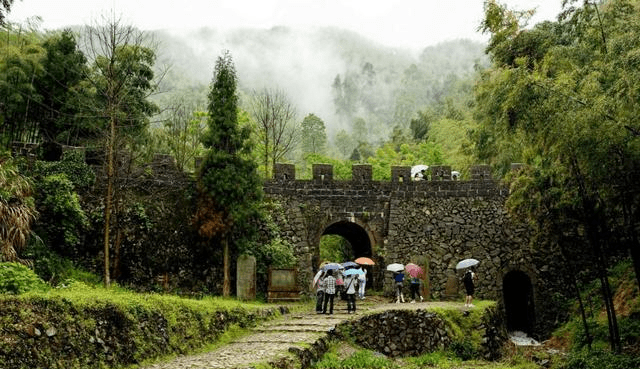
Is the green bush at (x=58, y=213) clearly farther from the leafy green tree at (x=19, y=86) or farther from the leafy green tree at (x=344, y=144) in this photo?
the leafy green tree at (x=344, y=144)

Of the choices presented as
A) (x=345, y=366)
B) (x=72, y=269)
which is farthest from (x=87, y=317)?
(x=72, y=269)

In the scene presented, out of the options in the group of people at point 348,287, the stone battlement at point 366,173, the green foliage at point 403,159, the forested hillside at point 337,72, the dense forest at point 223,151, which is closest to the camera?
the dense forest at point 223,151

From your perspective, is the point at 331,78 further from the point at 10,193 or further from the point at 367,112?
the point at 10,193

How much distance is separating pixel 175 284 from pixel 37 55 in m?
9.94

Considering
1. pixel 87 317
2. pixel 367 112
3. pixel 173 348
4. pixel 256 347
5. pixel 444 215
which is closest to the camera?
pixel 87 317

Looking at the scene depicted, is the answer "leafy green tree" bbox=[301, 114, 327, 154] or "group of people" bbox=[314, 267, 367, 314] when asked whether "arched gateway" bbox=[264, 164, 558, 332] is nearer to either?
Answer: "group of people" bbox=[314, 267, 367, 314]

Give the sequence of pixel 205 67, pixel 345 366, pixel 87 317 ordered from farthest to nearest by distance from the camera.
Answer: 1. pixel 205 67
2. pixel 345 366
3. pixel 87 317

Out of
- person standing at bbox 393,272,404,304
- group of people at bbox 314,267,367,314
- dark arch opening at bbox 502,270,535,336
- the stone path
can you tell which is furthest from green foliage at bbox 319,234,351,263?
the stone path

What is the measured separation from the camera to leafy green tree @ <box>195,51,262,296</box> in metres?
16.8

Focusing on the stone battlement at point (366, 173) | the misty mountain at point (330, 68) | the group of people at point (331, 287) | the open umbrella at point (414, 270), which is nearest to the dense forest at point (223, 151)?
the stone battlement at point (366, 173)

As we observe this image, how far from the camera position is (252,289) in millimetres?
17359

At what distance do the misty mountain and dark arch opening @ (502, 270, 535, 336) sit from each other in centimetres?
6159

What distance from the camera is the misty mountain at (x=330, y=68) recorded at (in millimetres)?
99312

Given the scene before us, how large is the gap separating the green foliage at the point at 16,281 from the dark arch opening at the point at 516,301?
1659cm
